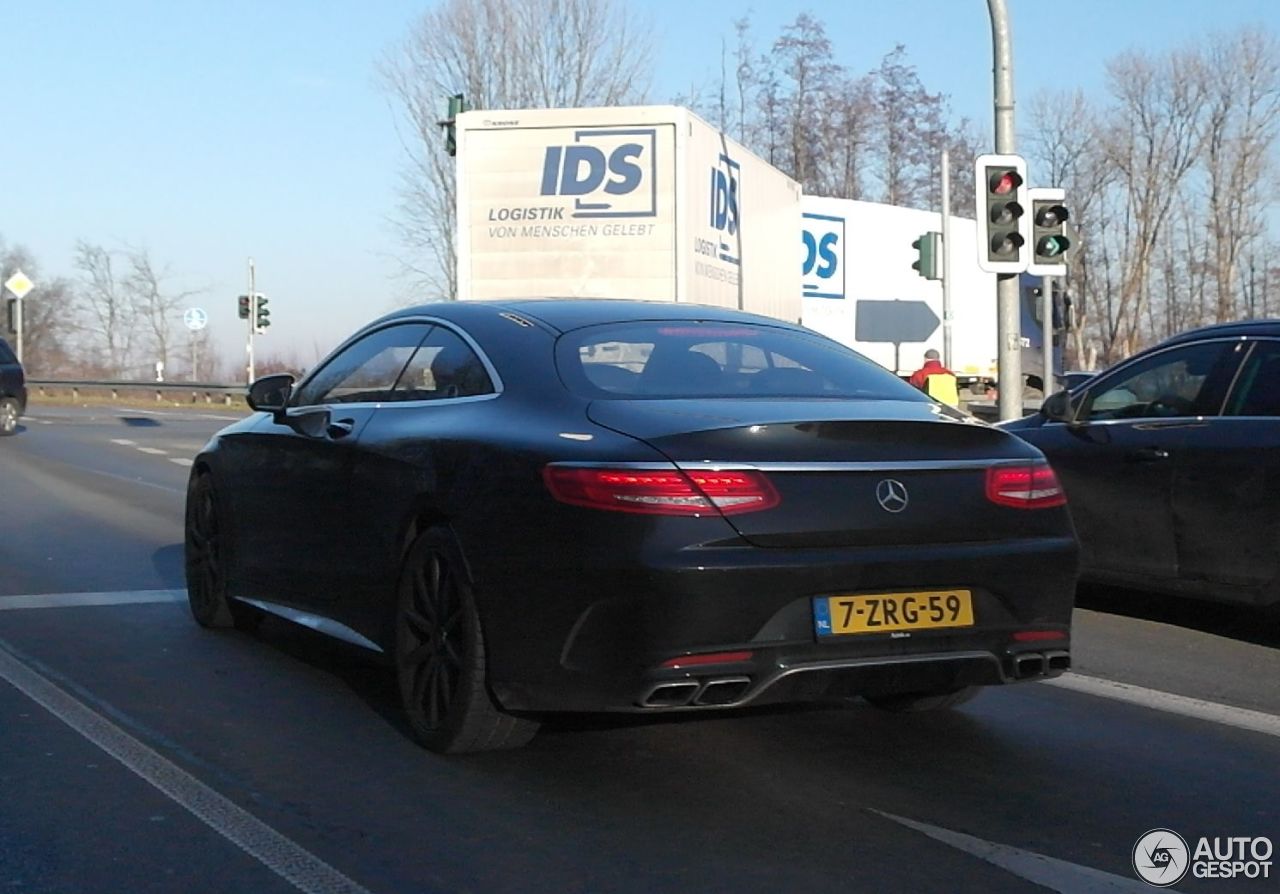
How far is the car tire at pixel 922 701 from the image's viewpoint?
20.2 feet

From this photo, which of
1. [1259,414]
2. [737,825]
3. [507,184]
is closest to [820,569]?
[737,825]

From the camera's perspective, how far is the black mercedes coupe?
479 centimetres

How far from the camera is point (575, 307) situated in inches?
245

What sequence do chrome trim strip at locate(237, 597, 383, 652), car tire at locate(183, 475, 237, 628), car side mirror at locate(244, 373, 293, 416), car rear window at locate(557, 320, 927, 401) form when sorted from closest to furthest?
1. car rear window at locate(557, 320, 927, 401)
2. chrome trim strip at locate(237, 597, 383, 652)
3. car side mirror at locate(244, 373, 293, 416)
4. car tire at locate(183, 475, 237, 628)

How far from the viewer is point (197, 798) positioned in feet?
16.3

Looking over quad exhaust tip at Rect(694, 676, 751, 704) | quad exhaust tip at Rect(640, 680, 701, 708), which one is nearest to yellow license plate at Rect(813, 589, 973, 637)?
quad exhaust tip at Rect(694, 676, 751, 704)

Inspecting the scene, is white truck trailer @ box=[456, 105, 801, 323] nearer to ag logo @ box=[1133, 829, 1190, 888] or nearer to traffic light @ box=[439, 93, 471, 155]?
Result: traffic light @ box=[439, 93, 471, 155]

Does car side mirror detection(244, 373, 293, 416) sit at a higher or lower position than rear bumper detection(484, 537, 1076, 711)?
higher

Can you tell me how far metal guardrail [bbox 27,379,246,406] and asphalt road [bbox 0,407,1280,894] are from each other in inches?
1629

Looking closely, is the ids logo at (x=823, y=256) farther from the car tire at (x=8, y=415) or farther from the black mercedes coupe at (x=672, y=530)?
the black mercedes coupe at (x=672, y=530)

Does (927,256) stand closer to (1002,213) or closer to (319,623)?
(1002,213)

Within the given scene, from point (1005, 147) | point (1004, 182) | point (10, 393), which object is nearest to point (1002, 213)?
point (1004, 182)

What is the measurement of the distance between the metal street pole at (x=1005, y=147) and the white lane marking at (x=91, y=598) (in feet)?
26.2

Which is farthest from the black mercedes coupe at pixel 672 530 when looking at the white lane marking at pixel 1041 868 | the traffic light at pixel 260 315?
the traffic light at pixel 260 315
